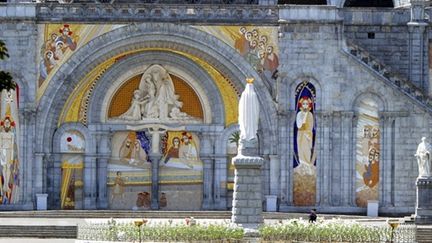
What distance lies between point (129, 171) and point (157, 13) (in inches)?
237

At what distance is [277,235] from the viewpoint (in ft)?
182

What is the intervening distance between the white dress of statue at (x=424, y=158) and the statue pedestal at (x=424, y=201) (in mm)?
275

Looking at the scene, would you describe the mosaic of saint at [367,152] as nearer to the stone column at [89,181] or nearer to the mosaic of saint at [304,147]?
the mosaic of saint at [304,147]

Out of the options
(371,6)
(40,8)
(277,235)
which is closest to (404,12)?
(371,6)

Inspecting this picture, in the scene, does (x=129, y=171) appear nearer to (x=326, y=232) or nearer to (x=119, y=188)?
(x=119, y=188)

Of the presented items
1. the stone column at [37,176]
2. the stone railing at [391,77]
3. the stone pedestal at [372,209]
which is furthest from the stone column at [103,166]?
the stone pedestal at [372,209]

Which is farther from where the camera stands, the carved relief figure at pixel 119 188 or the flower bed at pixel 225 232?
the carved relief figure at pixel 119 188

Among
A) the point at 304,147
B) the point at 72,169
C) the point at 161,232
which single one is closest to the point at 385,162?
the point at 304,147

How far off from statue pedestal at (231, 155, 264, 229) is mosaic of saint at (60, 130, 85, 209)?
15.9m

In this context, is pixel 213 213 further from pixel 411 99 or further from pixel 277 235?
pixel 277 235

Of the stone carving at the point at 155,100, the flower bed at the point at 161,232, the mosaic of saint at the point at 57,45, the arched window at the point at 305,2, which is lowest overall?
the flower bed at the point at 161,232

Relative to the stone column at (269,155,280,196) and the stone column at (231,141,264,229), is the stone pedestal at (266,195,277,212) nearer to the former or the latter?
the stone column at (269,155,280,196)

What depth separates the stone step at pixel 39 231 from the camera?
61938 millimetres

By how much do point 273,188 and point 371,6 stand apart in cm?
975
